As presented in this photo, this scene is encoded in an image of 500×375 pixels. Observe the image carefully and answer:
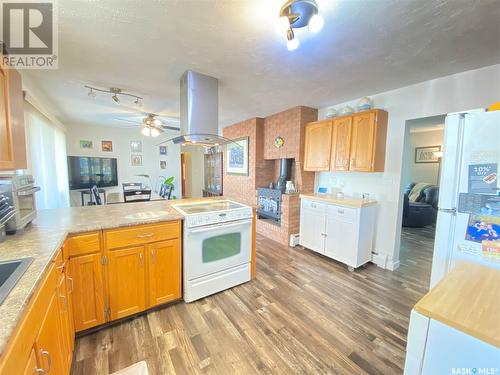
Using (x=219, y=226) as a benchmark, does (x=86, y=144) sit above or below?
above

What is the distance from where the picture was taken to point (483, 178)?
1.33 meters

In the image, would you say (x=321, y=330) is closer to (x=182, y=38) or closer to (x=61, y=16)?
(x=182, y=38)

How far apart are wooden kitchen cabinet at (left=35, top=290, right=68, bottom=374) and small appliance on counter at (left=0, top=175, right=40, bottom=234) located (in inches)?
24.9

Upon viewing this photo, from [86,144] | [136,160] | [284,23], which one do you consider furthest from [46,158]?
[284,23]

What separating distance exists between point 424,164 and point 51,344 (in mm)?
7456

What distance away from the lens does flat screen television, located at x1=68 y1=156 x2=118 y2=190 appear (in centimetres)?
470

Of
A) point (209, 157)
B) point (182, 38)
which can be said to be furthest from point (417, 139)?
point (182, 38)

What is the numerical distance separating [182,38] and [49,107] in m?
3.60

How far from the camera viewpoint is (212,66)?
2119mm

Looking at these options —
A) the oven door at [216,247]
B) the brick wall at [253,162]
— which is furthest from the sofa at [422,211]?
the oven door at [216,247]

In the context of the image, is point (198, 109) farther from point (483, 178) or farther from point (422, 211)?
point (422, 211)

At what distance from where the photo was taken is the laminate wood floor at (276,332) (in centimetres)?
147

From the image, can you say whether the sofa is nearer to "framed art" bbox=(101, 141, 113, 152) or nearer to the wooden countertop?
the wooden countertop

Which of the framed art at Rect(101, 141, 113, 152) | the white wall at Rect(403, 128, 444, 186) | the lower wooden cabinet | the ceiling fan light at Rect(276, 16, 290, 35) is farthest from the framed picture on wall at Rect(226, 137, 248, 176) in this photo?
the white wall at Rect(403, 128, 444, 186)
